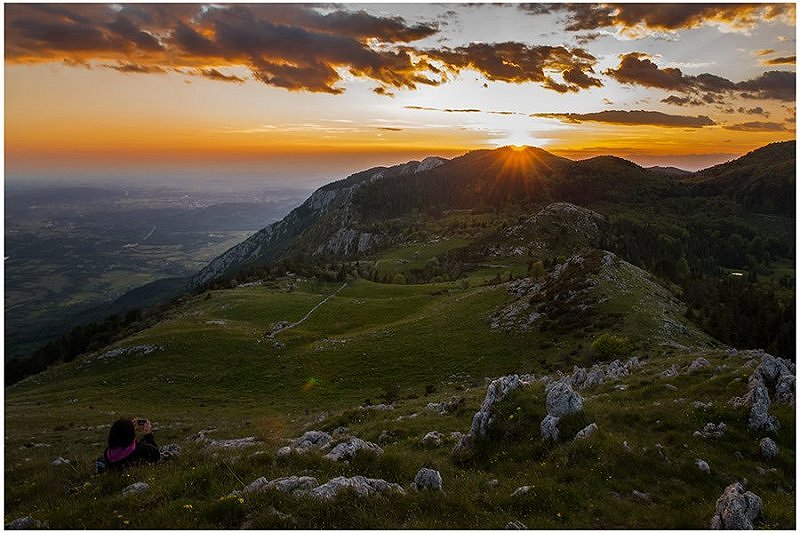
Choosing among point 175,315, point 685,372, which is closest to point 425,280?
point 175,315

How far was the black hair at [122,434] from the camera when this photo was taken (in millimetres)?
18203

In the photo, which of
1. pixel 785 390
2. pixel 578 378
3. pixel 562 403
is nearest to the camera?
pixel 562 403

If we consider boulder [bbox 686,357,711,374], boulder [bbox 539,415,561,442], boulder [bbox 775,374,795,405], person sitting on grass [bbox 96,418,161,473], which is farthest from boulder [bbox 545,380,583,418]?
person sitting on grass [bbox 96,418,161,473]

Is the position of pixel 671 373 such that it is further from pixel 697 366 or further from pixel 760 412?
pixel 760 412

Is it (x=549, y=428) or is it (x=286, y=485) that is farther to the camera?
(x=549, y=428)

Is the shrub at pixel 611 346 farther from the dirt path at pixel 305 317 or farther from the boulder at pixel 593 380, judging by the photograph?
the dirt path at pixel 305 317

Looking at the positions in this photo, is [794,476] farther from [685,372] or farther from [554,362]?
[554,362]

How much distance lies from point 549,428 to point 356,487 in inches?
398

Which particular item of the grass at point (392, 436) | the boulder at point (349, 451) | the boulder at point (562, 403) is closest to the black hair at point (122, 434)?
the grass at point (392, 436)

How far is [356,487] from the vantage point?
14.8 metres

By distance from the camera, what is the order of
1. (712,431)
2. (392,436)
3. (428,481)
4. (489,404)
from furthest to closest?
1. (392,436)
2. (489,404)
3. (712,431)
4. (428,481)

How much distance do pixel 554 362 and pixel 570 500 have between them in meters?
36.8

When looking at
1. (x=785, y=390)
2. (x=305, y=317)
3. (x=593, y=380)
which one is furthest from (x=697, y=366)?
(x=305, y=317)

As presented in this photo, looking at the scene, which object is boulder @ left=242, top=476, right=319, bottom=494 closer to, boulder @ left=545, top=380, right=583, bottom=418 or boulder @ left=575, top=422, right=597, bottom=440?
boulder @ left=575, top=422, right=597, bottom=440
